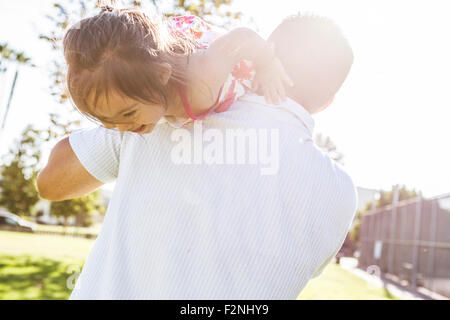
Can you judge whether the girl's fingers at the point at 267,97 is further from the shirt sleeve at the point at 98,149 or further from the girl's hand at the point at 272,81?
the shirt sleeve at the point at 98,149

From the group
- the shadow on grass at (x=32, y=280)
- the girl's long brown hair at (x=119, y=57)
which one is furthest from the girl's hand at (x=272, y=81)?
the shadow on grass at (x=32, y=280)

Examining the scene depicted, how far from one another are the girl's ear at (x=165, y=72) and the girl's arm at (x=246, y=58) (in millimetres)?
88

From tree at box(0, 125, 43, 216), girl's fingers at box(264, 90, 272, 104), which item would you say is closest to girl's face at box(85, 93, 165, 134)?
girl's fingers at box(264, 90, 272, 104)

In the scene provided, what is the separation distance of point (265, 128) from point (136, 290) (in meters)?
0.46

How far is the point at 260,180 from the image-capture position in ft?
3.33

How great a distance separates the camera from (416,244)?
16.3 metres

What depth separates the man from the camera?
98cm

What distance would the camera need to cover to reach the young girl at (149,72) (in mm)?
1054

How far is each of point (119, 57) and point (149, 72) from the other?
7cm

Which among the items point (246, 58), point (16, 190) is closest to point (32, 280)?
point (246, 58)

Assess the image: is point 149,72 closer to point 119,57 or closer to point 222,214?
point 119,57

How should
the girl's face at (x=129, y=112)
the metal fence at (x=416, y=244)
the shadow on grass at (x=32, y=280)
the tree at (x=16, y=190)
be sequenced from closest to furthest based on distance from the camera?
1. the girl's face at (x=129, y=112)
2. the shadow on grass at (x=32, y=280)
3. the metal fence at (x=416, y=244)
4. the tree at (x=16, y=190)

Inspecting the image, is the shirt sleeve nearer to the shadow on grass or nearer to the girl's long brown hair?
the girl's long brown hair
